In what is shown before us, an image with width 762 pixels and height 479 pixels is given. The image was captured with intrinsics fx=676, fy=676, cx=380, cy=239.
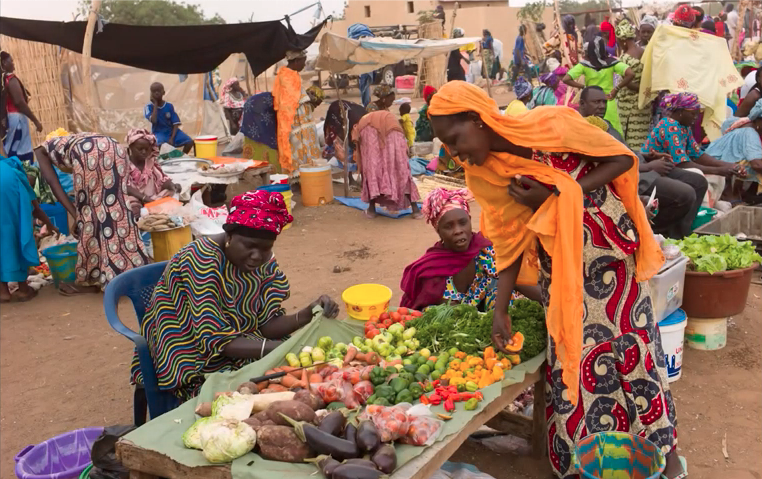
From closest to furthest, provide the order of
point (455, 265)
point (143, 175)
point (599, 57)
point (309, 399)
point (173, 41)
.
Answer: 1. point (309, 399)
2. point (455, 265)
3. point (143, 175)
4. point (173, 41)
5. point (599, 57)

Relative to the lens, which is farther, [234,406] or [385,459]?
[234,406]

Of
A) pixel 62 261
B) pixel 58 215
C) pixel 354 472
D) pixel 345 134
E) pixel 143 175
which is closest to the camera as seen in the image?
pixel 354 472

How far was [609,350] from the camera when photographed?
118 inches

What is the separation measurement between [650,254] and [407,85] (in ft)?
64.8

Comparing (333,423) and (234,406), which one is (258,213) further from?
(333,423)

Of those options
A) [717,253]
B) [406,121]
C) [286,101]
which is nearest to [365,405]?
[717,253]

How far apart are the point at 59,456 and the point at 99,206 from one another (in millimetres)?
3394

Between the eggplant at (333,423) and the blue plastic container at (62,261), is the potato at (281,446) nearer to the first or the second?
the eggplant at (333,423)

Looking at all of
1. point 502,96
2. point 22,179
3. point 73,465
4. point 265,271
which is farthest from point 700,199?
point 502,96

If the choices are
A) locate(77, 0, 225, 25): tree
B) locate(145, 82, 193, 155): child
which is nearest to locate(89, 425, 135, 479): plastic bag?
locate(145, 82, 193, 155): child

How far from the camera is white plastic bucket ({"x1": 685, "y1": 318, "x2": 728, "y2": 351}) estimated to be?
15.9ft

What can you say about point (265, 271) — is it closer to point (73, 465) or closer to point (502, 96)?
point (73, 465)

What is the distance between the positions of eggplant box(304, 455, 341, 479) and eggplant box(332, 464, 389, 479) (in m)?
0.03

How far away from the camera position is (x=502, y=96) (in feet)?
66.2
